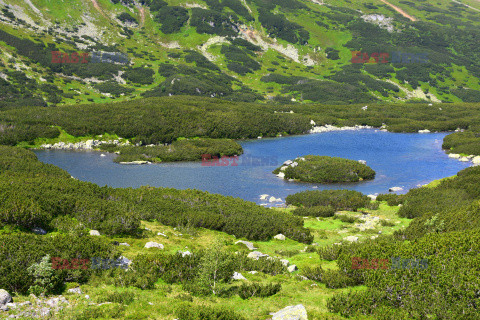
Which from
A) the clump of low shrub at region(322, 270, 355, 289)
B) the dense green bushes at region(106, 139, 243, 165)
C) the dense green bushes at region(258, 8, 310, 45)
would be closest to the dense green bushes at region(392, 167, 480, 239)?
the clump of low shrub at region(322, 270, 355, 289)

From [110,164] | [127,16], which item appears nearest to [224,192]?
[110,164]

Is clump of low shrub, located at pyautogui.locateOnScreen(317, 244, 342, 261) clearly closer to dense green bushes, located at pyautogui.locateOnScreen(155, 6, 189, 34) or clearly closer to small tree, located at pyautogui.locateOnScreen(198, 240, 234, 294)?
small tree, located at pyautogui.locateOnScreen(198, 240, 234, 294)

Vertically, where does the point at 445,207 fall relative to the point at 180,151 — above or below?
above

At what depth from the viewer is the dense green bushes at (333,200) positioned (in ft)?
112

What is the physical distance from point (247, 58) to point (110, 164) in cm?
12289

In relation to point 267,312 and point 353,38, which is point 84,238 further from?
point 353,38

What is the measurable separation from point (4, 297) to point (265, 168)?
43.5 metres

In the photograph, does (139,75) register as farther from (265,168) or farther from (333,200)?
(333,200)

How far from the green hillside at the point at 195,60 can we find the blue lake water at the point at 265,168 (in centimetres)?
4473

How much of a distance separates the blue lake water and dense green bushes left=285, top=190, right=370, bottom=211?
2.88m

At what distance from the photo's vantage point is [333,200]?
3506 centimetres

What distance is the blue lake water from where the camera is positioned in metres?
42.9

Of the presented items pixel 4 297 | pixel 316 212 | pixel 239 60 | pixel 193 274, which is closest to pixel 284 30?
pixel 239 60

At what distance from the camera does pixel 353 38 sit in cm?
19900
